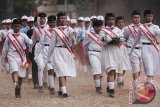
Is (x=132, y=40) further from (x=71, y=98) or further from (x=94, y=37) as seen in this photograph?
(x=71, y=98)

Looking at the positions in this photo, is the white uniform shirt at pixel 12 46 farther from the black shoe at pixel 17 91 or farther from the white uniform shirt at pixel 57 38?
the black shoe at pixel 17 91

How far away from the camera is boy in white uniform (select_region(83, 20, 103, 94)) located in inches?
562

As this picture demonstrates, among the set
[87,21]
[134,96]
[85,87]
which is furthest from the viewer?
[87,21]

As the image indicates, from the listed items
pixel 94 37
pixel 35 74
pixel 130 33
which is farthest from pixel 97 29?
pixel 35 74

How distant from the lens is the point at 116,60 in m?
13.5

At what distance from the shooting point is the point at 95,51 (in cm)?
1452

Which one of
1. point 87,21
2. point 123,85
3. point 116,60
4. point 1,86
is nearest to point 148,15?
point 116,60

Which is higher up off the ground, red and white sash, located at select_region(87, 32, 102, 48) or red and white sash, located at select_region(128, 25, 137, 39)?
red and white sash, located at select_region(128, 25, 137, 39)

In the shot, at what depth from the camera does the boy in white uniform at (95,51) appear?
14.3 metres

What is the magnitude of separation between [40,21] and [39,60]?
1.02 m

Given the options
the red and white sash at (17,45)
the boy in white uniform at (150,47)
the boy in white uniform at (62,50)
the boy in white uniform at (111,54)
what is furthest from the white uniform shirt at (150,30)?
the red and white sash at (17,45)

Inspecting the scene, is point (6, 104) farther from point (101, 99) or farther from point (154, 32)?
point (154, 32)

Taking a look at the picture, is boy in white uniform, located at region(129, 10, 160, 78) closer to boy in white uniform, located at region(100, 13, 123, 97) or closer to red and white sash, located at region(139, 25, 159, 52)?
red and white sash, located at region(139, 25, 159, 52)

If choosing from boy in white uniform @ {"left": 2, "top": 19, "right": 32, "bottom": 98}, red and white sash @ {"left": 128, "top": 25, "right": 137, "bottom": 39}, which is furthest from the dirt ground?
red and white sash @ {"left": 128, "top": 25, "right": 137, "bottom": 39}
